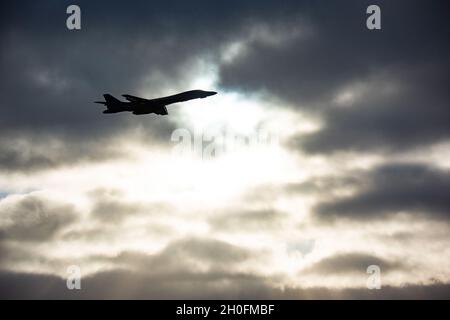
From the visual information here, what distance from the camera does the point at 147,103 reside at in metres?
135

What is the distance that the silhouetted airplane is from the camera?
442 ft

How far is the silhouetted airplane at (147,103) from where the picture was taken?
13475cm
